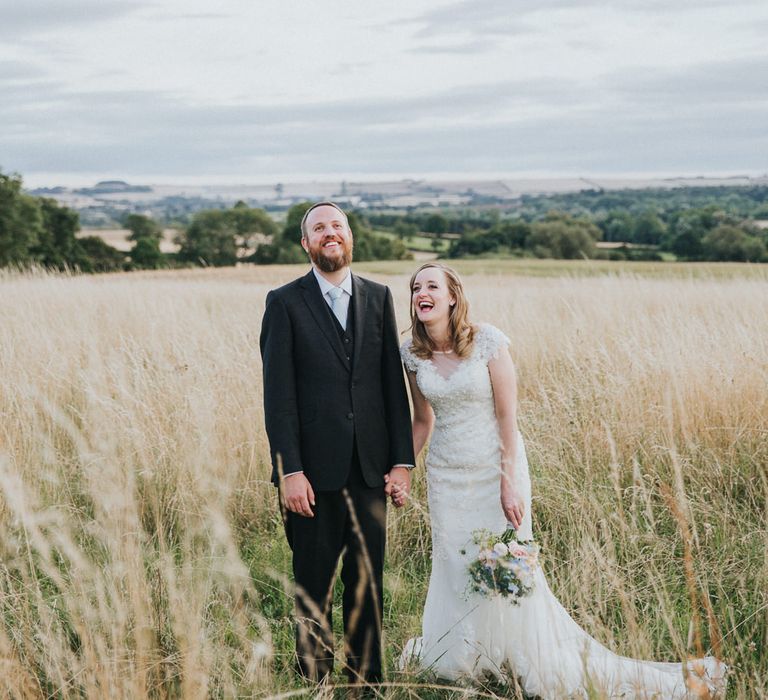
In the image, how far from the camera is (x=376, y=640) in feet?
10.6

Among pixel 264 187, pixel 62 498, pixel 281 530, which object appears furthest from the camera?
pixel 264 187

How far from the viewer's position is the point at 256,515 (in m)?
4.62

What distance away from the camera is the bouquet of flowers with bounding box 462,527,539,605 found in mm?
2863

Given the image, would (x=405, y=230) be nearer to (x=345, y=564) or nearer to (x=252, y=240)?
(x=252, y=240)

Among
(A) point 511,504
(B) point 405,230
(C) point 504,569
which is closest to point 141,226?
(B) point 405,230

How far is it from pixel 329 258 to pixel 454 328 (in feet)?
2.16

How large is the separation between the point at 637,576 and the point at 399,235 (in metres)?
65.2

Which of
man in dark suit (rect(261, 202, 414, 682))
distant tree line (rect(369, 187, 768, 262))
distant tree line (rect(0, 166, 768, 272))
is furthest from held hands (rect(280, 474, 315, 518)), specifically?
distant tree line (rect(369, 187, 768, 262))

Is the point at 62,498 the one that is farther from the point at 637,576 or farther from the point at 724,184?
the point at 724,184

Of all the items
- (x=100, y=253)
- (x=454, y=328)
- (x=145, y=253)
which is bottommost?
(x=454, y=328)

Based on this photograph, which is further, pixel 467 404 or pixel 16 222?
pixel 16 222

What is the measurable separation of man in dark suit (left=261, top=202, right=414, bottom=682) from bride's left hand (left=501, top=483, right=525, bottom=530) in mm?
440

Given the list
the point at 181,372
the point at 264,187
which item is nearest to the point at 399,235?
the point at 181,372

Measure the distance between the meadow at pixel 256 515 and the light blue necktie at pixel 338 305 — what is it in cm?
107
